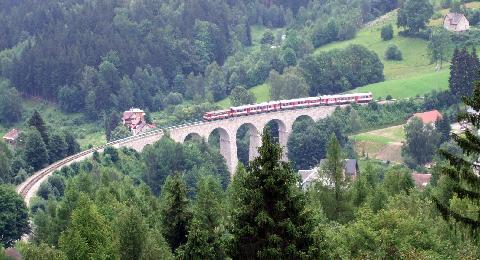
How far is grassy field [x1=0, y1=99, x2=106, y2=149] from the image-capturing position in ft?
307

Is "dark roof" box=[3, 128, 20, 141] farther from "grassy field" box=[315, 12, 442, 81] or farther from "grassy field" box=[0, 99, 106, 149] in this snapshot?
"grassy field" box=[315, 12, 442, 81]

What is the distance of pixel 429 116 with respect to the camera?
281 feet

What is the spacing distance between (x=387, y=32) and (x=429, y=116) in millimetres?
28077

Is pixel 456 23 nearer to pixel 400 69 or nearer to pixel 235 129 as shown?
pixel 400 69

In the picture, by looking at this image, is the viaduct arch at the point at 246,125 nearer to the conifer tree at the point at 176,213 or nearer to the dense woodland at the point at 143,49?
the dense woodland at the point at 143,49

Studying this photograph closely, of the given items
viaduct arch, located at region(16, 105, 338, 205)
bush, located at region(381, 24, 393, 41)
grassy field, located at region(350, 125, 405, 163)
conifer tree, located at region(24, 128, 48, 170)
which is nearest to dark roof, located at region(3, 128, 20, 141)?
viaduct arch, located at region(16, 105, 338, 205)

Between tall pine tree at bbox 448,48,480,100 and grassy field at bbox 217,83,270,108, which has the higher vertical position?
tall pine tree at bbox 448,48,480,100

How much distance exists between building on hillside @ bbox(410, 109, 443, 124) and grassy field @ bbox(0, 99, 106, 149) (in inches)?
1275

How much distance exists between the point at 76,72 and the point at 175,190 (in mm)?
80460

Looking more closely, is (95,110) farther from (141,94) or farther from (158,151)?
(158,151)

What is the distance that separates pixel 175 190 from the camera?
97.9 feet

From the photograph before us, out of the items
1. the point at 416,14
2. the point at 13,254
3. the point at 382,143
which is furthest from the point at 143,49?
the point at 13,254

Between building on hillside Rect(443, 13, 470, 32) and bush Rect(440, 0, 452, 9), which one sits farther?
bush Rect(440, 0, 452, 9)

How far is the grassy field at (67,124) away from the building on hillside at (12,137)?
66.5 inches
